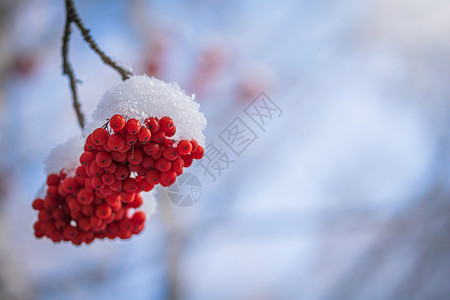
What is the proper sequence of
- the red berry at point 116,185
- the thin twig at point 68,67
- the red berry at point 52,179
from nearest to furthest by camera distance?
the red berry at point 116,185 < the thin twig at point 68,67 < the red berry at point 52,179

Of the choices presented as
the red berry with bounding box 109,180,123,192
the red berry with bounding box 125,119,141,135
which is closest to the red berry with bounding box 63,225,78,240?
the red berry with bounding box 109,180,123,192

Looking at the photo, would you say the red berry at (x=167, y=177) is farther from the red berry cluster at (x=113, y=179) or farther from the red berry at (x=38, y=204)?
the red berry at (x=38, y=204)

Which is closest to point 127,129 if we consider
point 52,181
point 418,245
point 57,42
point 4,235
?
point 52,181

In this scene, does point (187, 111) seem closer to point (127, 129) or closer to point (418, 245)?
point (127, 129)

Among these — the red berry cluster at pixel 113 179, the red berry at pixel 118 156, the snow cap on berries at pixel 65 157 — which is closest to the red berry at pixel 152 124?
the red berry cluster at pixel 113 179

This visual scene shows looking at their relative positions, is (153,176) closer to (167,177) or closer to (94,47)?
(167,177)
